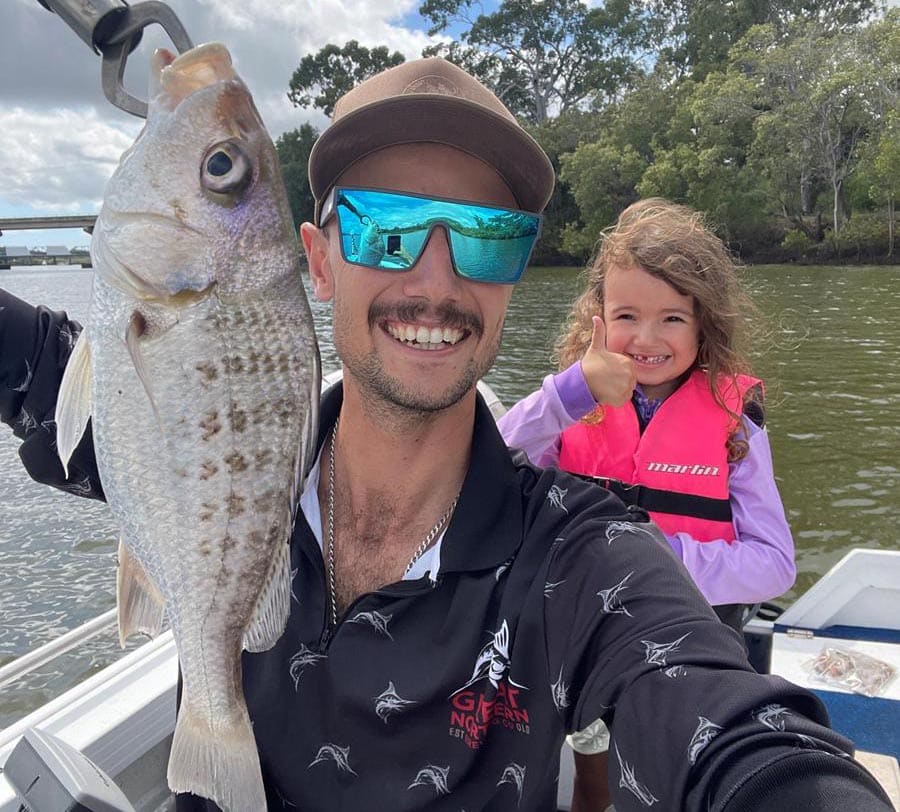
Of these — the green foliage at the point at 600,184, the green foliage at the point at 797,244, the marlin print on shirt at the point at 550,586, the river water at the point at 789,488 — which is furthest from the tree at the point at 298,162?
the marlin print on shirt at the point at 550,586

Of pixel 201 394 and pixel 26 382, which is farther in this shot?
pixel 26 382

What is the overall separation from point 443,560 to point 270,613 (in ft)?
1.33

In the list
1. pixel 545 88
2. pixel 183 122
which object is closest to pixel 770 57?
pixel 545 88

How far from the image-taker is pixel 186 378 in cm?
137

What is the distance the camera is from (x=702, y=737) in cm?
123

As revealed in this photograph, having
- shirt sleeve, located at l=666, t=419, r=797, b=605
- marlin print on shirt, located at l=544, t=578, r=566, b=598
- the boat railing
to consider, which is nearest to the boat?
the boat railing

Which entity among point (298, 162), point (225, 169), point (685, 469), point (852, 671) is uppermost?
point (298, 162)

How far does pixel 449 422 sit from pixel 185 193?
0.83m

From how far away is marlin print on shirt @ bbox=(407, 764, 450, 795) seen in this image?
1.59 meters

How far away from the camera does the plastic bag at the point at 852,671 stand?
2877 mm

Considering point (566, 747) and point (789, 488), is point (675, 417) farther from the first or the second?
point (789, 488)

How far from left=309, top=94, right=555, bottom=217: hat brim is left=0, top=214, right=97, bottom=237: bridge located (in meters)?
0.58

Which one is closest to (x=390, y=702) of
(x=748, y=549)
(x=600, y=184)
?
(x=748, y=549)

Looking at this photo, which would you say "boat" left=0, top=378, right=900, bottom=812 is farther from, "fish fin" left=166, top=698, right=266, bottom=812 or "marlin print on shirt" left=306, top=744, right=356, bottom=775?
"marlin print on shirt" left=306, top=744, right=356, bottom=775
